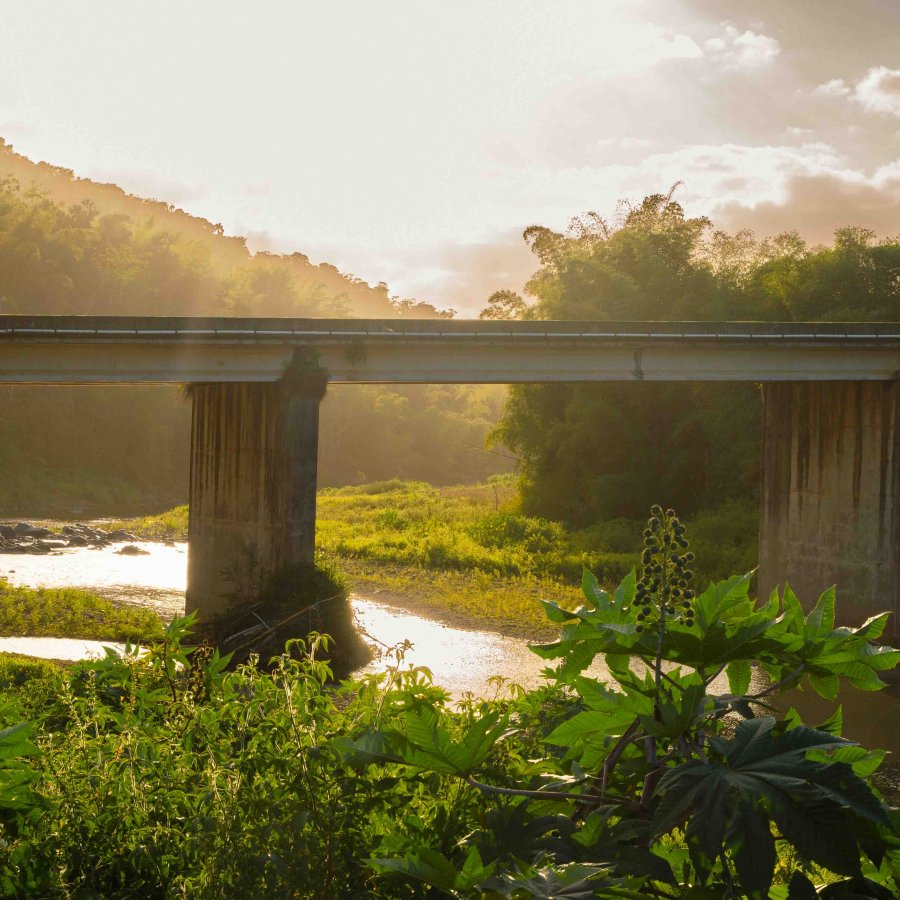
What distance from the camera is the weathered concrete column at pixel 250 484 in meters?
21.7

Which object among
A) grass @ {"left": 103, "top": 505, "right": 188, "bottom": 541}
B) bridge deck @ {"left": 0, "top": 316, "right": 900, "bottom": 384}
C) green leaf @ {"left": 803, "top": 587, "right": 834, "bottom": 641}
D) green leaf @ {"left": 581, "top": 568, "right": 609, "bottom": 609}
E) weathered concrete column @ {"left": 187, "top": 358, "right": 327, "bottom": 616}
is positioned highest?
bridge deck @ {"left": 0, "top": 316, "right": 900, "bottom": 384}

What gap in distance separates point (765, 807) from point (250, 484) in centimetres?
2047

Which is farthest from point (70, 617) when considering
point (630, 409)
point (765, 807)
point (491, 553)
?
point (630, 409)

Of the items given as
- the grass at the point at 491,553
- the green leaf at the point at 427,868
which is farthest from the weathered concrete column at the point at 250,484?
the green leaf at the point at 427,868

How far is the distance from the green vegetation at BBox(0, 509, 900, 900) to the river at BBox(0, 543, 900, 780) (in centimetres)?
801

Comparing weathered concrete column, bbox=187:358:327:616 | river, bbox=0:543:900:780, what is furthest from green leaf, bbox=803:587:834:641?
weathered concrete column, bbox=187:358:327:616

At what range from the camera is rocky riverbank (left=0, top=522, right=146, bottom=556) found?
3484 cm

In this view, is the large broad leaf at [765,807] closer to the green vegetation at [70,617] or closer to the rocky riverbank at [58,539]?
the green vegetation at [70,617]

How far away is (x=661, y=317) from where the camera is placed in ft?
139

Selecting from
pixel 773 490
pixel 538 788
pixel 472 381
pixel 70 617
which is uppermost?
pixel 472 381

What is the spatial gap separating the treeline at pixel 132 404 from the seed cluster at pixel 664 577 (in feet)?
167

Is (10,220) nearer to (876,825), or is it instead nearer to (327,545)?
(327,545)

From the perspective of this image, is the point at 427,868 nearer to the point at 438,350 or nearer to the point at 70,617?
the point at 70,617

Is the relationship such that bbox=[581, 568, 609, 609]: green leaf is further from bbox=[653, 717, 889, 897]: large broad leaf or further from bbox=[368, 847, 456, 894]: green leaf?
bbox=[368, 847, 456, 894]: green leaf
